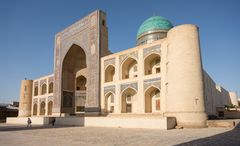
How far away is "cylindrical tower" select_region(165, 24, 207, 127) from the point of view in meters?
16.2

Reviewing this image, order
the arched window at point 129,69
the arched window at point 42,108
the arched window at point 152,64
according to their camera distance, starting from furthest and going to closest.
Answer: the arched window at point 42,108 < the arched window at point 129,69 < the arched window at point 152,64

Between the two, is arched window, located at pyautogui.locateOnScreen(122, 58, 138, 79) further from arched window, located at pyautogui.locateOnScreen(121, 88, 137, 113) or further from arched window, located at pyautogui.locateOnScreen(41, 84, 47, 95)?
arched window, located at pyautogui.locateOnScreen(41, 84, 47, 95)

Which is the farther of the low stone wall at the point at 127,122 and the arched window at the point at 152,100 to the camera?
the arched window at the point at 152,100

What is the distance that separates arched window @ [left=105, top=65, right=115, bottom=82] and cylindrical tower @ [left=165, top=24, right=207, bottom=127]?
353 inches

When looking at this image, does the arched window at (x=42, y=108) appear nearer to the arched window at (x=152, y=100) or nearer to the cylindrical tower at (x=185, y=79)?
the arched window at (x=152, y=100)

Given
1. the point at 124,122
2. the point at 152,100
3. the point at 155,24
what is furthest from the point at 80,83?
the point at 124,122

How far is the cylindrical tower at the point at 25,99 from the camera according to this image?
4025 cm

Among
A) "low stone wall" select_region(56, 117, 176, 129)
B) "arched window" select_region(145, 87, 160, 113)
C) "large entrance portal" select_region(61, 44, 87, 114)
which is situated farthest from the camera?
"large entrance portal" select_region(61, 44, 87, 114)

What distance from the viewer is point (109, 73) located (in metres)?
26.1

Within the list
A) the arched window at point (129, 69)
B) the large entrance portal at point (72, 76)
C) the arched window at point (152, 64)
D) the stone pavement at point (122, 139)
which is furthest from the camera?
the large entrance portal at point (72, 76)

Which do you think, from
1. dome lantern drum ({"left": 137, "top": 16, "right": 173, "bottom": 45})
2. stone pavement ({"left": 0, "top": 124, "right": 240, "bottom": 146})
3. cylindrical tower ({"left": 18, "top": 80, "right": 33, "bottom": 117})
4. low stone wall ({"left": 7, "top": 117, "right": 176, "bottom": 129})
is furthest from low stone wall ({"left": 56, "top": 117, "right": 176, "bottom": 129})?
cylindrical tower ({"left": 18, "top": 80, "right": 33, "bottom": 117})

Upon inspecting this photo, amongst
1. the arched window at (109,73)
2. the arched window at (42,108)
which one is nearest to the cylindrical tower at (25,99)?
the arched window at (42,108)

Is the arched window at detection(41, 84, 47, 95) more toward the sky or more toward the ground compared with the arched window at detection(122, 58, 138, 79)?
more toward the ground

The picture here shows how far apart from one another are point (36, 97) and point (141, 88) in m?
25.6
